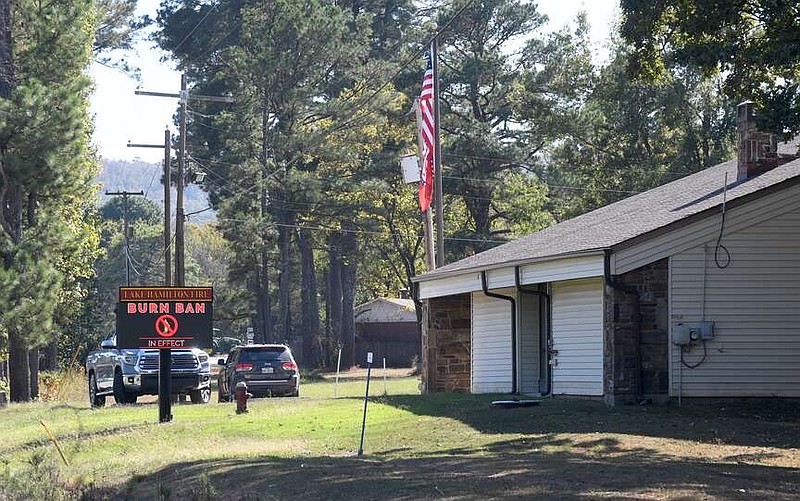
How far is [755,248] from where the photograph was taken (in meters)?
21.0

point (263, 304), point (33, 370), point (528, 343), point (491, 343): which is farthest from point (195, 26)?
point (528, 343)

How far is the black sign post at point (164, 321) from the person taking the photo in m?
23.3

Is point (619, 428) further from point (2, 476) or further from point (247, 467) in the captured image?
point (2, 476)

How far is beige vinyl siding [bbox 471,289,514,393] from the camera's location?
87.1 feet

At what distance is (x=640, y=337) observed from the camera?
68.9ft

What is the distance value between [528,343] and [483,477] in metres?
13.2

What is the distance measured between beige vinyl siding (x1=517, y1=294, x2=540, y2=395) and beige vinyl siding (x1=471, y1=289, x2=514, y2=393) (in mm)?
438

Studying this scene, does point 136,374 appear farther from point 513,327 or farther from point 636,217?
point 636,217

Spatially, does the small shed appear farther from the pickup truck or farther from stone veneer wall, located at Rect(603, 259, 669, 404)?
stone veneer wall, located at Rect(603, 259, 669, 404)

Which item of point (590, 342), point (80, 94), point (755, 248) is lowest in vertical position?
point (590, 342)

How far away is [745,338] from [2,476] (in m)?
12.3

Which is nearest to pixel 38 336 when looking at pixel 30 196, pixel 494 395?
pixel 30 196

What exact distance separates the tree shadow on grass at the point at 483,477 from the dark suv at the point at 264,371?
1551 cm

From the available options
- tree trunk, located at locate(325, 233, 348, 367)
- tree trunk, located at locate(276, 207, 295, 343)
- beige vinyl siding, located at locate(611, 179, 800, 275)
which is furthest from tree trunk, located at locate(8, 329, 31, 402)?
tree trunk, located at locate(325, 233, 348, 367)
